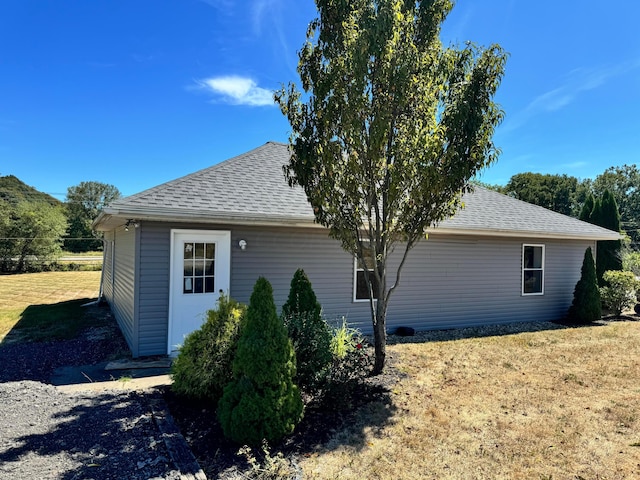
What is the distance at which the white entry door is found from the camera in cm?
622

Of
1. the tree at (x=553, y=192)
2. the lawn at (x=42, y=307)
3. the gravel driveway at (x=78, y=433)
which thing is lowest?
the lawn at (x=42, y=307)

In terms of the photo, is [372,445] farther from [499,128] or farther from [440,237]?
[440,237]

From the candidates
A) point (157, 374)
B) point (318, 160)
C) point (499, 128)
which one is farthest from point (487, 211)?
point (157, 374)

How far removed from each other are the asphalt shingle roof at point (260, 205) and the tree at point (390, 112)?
6.36ft

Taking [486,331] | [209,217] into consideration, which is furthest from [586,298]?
[209,217]

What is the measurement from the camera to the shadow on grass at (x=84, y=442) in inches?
108

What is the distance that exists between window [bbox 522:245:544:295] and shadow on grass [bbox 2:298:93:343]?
11008 mm

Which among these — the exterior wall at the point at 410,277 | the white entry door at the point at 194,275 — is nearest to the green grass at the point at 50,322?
the exterior wall at the point at 410,277

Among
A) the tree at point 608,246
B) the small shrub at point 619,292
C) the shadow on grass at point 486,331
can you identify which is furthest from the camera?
the tree at point 608,246

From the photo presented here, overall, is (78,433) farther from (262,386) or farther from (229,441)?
(262,386)

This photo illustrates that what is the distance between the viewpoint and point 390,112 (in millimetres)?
4500

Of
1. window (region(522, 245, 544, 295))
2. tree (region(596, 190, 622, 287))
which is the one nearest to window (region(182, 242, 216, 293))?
window (region(522, 245, 544, 295))

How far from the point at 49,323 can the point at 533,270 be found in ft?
40.7

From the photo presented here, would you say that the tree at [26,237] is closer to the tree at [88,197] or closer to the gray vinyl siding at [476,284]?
the tree at [88,197]
